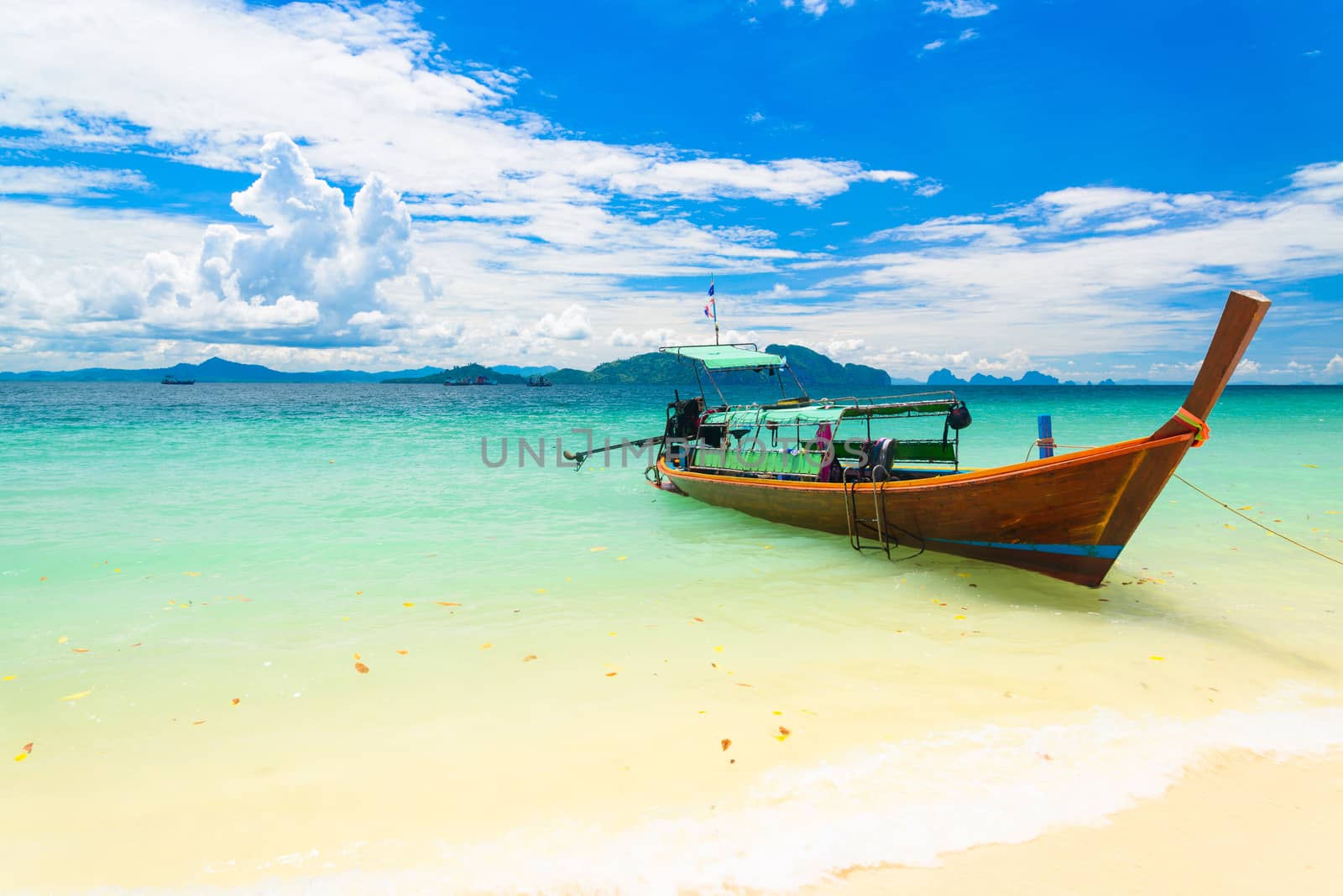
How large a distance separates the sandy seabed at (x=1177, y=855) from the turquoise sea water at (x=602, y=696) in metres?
0.17

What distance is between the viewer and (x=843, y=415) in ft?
38.5

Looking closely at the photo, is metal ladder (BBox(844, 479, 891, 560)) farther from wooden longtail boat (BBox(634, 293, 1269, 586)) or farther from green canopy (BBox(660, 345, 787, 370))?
green canopy (BBox(660, 345, 787, 370))

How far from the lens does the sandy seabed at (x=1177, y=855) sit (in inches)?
130

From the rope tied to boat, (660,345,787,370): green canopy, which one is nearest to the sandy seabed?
the rope tied to boat

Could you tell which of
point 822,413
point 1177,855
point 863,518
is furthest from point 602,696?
point 822,413

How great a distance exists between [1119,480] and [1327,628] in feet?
7.78

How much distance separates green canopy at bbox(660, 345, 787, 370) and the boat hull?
Answer: 515cm

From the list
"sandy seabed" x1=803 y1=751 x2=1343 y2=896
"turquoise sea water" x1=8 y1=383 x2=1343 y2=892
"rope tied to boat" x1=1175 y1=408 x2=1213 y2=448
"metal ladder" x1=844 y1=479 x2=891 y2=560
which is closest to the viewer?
"sandy seabed" x1=803 y1=751 x2=1343 y2=896

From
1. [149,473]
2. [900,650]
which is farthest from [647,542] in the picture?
[149,473]

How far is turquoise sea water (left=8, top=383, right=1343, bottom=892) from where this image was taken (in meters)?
3.80

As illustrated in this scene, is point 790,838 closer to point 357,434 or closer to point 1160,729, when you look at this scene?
point 1160,729

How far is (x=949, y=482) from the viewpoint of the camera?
9.14 meters

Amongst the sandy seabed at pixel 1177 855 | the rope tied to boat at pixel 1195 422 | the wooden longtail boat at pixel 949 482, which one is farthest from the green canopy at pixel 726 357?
the sandy seabed at pixel 1177 855

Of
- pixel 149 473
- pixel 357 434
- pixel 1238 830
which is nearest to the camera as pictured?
pixel 1238 830
